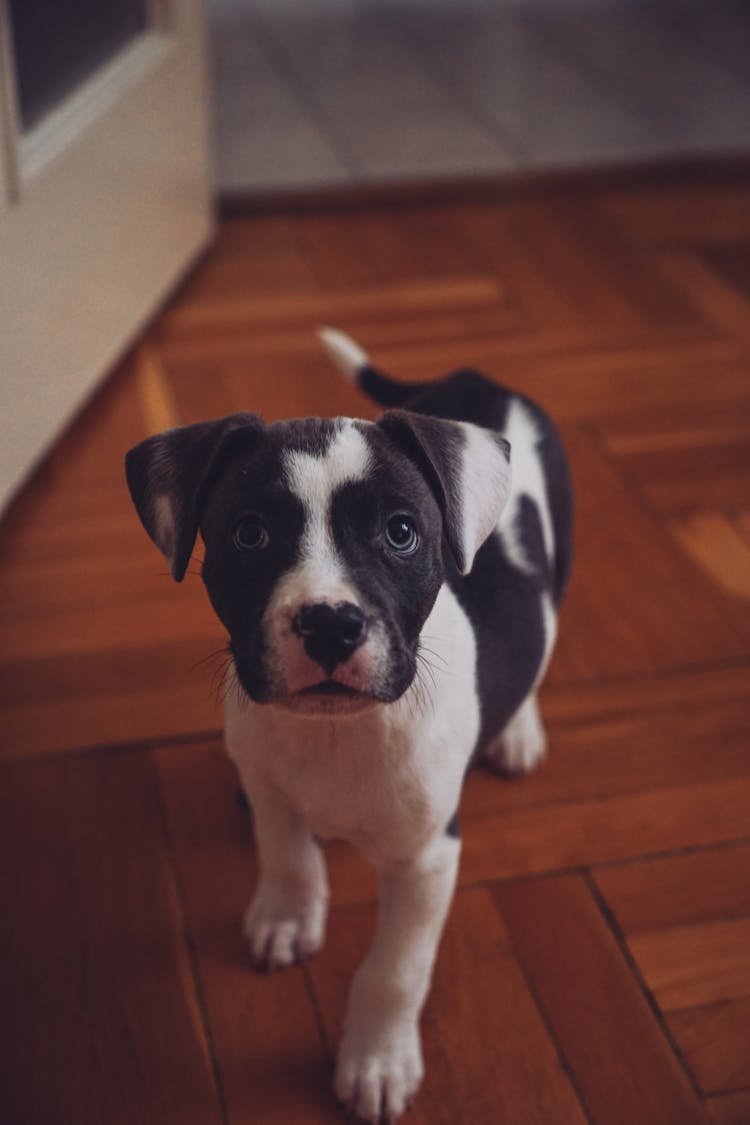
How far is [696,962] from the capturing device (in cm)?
116

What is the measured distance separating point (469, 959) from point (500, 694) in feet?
0.85


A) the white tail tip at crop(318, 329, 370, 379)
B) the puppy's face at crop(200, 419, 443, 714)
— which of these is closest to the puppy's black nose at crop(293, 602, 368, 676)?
the puppy's face at crop(200, 419, 443, 714)

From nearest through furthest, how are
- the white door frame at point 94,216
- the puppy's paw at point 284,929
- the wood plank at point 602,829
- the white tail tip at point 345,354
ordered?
the puppy's paw at point 284,929, the wood plank at point 602,829, the white tail tip at point 345,354, the white door frame at point 94,216

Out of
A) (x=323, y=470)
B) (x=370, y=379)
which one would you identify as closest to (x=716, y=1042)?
(x=323, y=470)

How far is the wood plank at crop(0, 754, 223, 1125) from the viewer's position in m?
1.04

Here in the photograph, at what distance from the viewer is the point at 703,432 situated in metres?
1.89

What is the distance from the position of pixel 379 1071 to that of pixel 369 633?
1.35ft

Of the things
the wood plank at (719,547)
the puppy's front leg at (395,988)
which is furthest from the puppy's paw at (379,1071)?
Result: the wood plank at (719,547)

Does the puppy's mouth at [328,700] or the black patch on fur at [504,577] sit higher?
the puppy's mouth at [328,700]

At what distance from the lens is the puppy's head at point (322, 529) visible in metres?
0.82

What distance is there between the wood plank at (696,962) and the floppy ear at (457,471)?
1.48 feet

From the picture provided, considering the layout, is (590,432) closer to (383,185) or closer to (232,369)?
(232,369)

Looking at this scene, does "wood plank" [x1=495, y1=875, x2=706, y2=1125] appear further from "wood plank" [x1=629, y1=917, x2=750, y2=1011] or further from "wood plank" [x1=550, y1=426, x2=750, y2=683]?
"wood plank" [x1=550, y1=426, x2=750, y2=683]

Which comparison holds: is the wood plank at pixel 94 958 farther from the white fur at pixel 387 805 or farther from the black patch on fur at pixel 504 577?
the black patch on fur at pixel 504 577
